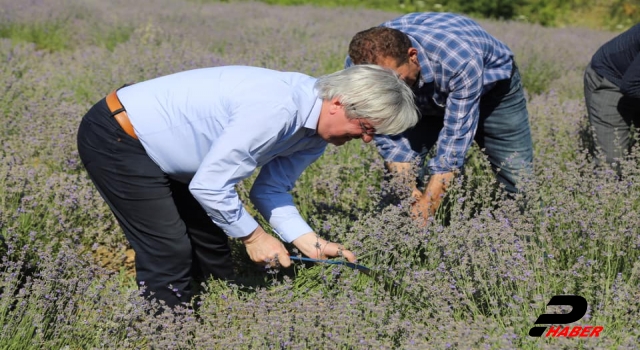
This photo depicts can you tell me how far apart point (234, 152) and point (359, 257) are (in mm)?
853

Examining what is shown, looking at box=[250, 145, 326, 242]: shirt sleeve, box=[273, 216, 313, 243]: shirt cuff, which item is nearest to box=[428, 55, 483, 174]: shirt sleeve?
box=[250, 145, 326, 242]: shirt sleeve

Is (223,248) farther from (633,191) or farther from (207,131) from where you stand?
(633,191)

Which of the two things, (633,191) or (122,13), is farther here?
(122,13)

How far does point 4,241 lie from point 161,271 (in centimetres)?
94

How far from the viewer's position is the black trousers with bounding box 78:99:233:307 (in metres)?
2.89

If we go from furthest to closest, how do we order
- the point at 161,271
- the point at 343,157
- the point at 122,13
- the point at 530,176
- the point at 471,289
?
the point at 122,13, the point at 343,157, the point at 530,176, the point at 161,271, the point at 471,289

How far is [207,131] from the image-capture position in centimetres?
274

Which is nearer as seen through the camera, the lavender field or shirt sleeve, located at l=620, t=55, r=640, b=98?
the lavender field

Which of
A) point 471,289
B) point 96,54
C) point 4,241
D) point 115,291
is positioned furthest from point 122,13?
point 471,289

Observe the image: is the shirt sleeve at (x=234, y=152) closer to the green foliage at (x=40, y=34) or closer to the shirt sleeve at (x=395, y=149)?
the shirt sleeve at (x=395, y=149)

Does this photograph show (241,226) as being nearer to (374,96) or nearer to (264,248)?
(264,248)

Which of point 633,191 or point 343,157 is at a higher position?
point 633,191

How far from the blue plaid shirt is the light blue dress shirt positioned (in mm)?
755

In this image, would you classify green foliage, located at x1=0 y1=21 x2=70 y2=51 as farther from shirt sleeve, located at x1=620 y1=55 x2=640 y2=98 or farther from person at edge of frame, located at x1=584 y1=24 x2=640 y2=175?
shirt sleeve, located at x1=620 y1=55 x2=640 y2=98
